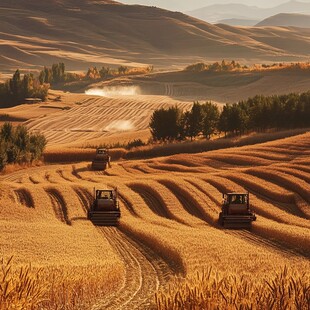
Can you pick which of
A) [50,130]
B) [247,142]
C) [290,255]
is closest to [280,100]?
[247,142]

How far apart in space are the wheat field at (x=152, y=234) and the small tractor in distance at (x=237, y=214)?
1.90ft

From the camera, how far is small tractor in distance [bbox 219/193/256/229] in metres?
38.6

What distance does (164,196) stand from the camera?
5091 cm

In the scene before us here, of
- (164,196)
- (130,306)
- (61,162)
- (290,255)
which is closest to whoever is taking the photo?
(130,306)

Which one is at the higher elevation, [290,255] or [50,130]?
[290,255]

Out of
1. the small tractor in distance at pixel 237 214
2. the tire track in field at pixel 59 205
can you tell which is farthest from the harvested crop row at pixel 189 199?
the tire track in field at pixel 59 205

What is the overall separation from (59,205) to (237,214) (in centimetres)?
1554

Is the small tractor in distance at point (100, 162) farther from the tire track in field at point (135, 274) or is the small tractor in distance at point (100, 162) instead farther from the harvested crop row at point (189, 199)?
the tire track in field at point (135, 274)

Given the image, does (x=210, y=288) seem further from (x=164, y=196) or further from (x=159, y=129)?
(x=159, y=129)

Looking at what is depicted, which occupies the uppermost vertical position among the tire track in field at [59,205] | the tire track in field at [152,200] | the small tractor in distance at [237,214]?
the small tractor in distance at [237,214]

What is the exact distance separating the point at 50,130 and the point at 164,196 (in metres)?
89.9

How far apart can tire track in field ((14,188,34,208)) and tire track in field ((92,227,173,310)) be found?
1232 centimetres

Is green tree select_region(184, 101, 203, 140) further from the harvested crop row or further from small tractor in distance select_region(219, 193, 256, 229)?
small tractor in distance select_region(219, 193, 256, 229)

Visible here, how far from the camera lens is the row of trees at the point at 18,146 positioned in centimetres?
7979
